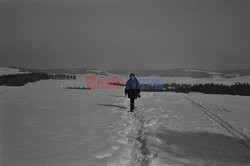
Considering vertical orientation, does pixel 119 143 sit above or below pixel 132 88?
below

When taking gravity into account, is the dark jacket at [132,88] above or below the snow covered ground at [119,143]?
above

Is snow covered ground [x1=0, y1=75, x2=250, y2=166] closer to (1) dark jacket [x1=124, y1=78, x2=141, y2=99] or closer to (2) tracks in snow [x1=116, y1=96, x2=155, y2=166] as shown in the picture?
(2) tracks in snow [x1=116, y1=96, x2=155, y2=166]

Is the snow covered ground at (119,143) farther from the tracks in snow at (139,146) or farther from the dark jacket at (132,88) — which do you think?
the dark jacket at (132,88)

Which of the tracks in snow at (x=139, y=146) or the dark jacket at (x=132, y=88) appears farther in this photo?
the dark jacket at (x=132, y=88)

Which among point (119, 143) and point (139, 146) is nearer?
point (139, 146)

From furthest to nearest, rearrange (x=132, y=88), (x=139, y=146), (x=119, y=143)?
(x=132, y=88)
(x=119, y=143)
(x=139, y=146)

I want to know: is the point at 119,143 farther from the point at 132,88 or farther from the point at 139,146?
the point at 132,88

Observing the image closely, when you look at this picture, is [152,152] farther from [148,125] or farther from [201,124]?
[201,124]

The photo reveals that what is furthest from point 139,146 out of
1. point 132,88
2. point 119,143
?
point 132,88

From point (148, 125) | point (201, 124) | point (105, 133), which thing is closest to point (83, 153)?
point (105, 133)

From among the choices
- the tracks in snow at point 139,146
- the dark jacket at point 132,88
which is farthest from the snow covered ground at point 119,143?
the dark jacket at point 132,88

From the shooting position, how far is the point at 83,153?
412cm

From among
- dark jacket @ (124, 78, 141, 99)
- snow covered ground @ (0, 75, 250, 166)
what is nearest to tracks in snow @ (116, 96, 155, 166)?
snow covered ground @ (0, 75, 250, 166)

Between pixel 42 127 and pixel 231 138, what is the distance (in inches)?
268
